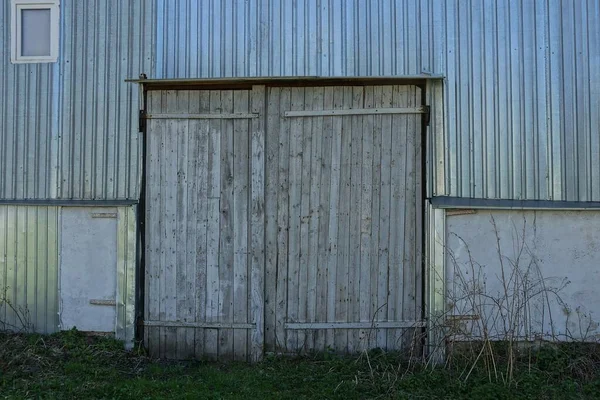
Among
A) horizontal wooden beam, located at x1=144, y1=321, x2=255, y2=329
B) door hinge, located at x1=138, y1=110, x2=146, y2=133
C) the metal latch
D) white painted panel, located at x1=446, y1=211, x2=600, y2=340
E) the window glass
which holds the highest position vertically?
the window glass

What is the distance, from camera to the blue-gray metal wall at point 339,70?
6148 millimetres

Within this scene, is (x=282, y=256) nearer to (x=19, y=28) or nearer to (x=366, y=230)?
(x=366, y=230)

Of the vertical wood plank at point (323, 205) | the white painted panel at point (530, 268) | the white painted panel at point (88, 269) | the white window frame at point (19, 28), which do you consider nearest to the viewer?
the white painted panel at point (530, 268)

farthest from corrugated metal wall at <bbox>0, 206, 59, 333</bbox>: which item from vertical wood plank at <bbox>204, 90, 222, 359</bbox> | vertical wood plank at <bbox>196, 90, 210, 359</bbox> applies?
vertical wood plank at <bbox>204, 90, 222, 359</bbox>

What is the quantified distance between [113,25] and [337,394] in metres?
4.41

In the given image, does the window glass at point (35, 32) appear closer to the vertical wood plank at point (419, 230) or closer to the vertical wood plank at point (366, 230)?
the vertical wood plank at point (366, 230)

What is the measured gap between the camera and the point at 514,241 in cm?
611

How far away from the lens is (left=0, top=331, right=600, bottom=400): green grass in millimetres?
5293

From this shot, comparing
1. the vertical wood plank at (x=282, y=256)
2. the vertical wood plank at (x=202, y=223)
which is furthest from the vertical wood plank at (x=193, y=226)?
the vertical wood plank at (x=282, y=256)

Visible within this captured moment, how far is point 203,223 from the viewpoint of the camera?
6.43m

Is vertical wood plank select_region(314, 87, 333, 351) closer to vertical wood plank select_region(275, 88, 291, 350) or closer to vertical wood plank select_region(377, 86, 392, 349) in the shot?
vertical wood plank select_region(275, 88, 291, 350)

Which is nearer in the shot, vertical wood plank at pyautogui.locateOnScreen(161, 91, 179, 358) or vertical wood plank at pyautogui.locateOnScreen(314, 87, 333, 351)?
vertical wood plank at pyautogui.locateOnScreen(314, 87, 333, 351)

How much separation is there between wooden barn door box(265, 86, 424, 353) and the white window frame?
2424 millimetres

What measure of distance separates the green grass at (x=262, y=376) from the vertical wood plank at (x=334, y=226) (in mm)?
412
